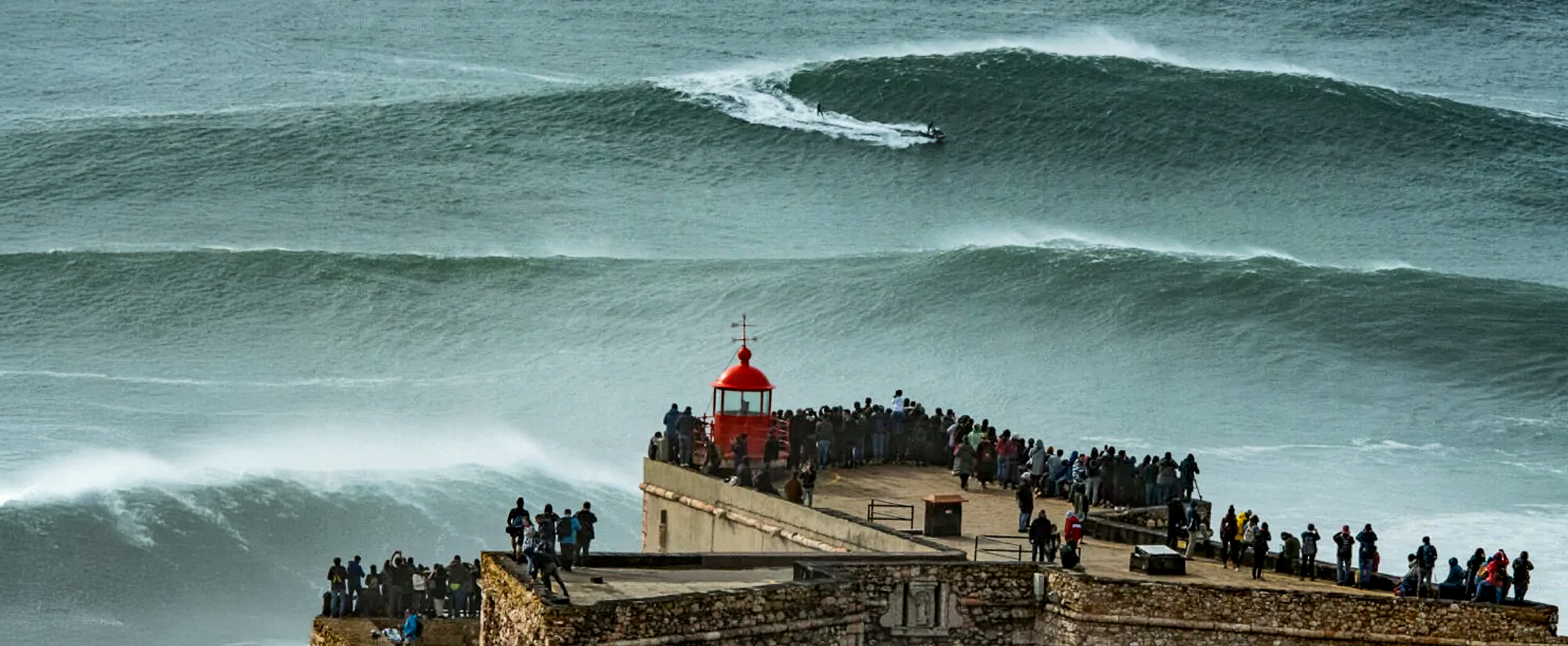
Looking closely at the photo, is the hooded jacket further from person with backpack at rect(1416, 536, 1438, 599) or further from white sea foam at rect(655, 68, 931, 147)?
white sea foam at rect(655, 68, 931, 147)

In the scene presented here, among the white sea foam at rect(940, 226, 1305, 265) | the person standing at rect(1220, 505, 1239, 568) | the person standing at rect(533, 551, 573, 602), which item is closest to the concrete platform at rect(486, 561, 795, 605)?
the person standing at rect(533, 551, 573, 602)

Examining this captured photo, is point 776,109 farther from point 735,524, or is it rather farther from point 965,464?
point 735,524

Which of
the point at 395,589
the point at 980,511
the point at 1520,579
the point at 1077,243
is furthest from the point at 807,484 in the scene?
the point at 1077,243

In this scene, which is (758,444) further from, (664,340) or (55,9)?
(55,9)

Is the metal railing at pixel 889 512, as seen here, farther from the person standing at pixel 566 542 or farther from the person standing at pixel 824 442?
the person standing at pixel 566 542

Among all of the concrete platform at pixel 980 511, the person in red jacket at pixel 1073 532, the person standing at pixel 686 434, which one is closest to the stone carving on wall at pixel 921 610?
the concrete platform at pixel 980 511

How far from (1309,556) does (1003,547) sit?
11.4ft

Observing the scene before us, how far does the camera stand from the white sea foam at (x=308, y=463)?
5553cm

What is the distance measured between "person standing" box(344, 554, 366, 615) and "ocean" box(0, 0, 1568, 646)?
21.8ft

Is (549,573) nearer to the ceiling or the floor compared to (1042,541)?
nearer to the floor

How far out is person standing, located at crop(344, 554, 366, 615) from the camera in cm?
4016

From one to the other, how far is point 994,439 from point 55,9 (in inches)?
2912

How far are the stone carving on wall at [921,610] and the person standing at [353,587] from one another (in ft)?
37.2

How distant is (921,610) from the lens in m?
31.1
